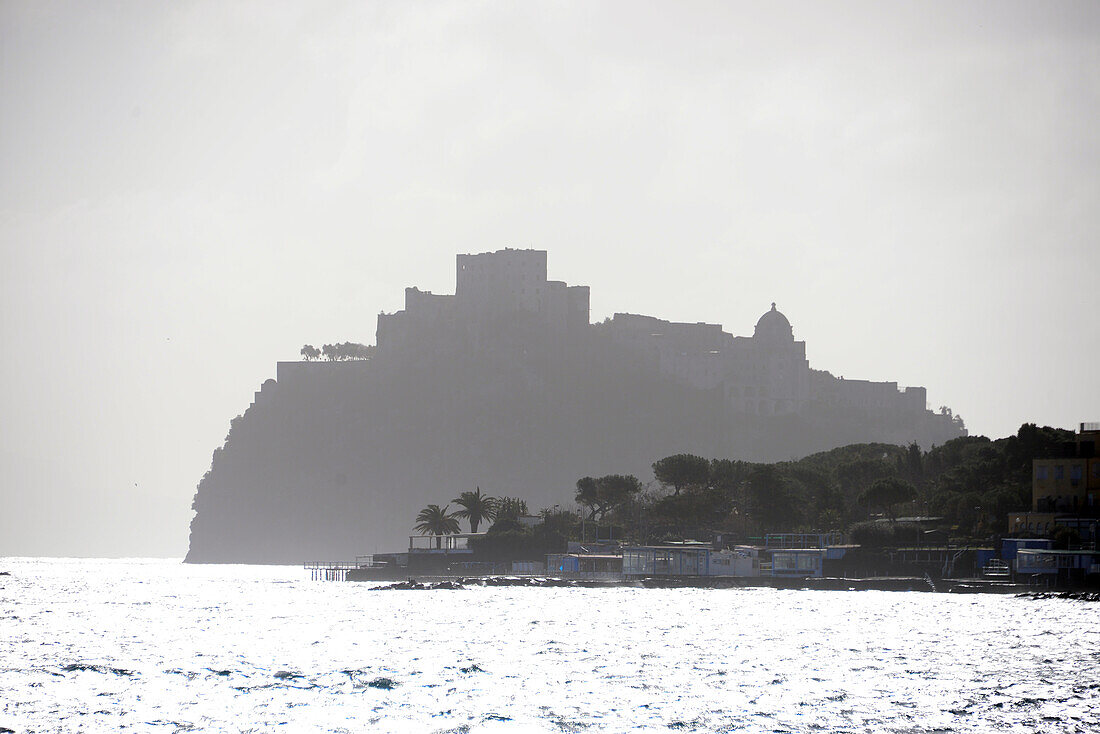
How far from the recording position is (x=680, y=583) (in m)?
128

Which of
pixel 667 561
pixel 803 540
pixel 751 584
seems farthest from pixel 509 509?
pixel 751 584

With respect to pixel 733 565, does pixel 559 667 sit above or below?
below

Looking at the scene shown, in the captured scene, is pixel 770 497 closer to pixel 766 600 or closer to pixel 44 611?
pixel 766 600

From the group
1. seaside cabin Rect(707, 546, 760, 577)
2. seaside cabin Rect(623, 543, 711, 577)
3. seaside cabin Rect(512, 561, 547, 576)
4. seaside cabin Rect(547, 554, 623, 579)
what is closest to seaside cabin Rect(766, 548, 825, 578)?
seaside cabin Rect(707, 546, 760, 577)

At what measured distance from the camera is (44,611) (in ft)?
347

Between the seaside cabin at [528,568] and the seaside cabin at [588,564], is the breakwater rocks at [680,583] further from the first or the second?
the seaside cabin at [528,568]

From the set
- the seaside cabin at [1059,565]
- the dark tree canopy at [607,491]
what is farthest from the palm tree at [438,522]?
the seaside cabin at [1059,565]

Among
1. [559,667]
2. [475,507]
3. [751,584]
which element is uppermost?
[475,507]

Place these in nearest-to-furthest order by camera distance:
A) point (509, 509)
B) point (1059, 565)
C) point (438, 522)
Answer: point (1059, 565)
point (438, 522)
point (509, 509)

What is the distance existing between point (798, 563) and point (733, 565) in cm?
641

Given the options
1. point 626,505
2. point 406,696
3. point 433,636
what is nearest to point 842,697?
point 406,696

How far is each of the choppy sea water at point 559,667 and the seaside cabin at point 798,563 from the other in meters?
23.1

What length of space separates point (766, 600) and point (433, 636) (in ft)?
146

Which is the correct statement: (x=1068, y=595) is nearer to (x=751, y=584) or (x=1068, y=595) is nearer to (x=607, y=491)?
(x=751, y=584)
